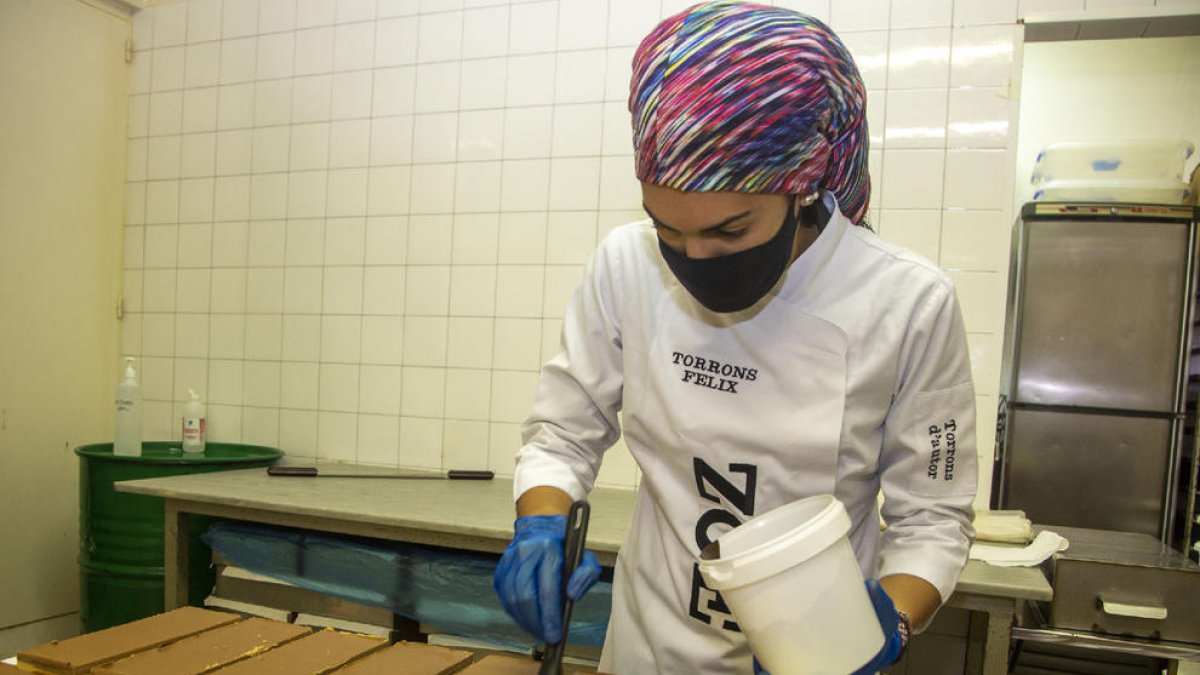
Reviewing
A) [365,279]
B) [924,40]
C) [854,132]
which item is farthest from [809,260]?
[365,279]

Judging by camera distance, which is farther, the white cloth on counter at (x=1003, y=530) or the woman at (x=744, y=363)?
the white cloth on counter at (x=1003, y=530)

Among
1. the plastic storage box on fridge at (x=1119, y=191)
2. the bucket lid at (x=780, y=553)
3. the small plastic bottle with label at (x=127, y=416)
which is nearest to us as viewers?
the bucket lid at (x=780, y=553)

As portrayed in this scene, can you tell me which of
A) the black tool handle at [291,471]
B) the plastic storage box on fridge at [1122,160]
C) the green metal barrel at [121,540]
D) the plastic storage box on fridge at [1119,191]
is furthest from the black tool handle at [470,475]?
the plastic storage box on fridge at [1122,160]

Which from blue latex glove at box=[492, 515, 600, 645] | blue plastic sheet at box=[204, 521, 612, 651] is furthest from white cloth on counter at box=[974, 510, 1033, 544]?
blue latex glove at box=[492, 515, 600, 645]

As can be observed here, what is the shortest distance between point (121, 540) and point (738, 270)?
2344 mm

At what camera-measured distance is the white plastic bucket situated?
77 cm

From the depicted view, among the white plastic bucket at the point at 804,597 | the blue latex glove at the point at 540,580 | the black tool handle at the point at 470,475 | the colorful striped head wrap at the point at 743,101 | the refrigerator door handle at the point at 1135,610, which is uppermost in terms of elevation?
the colorful striped head wrap at the point at 743,101

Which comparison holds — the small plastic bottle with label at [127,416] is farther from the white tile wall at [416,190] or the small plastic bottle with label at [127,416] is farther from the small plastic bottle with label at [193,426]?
the white tile wall at [416,190]

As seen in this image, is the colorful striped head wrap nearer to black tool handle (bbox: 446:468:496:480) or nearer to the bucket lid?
the bucket lid

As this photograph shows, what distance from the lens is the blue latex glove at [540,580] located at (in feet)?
3.22

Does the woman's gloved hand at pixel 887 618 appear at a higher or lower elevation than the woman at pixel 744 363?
lower

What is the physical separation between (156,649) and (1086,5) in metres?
2.69

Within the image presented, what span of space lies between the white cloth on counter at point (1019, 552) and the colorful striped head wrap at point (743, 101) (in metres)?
1.30

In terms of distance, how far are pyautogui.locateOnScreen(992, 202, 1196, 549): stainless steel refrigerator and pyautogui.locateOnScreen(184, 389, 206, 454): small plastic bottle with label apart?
9.61ft
